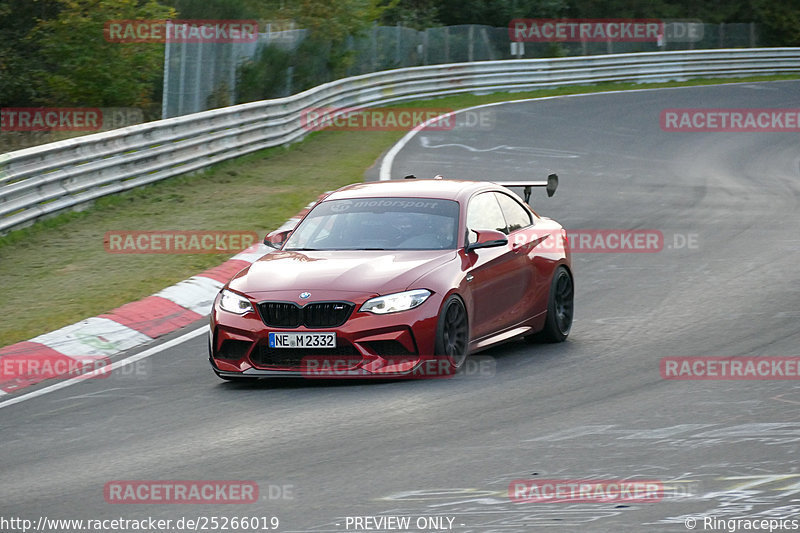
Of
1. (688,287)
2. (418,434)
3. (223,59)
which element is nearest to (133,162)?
(223,59)

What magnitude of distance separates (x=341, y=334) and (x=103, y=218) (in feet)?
32.2

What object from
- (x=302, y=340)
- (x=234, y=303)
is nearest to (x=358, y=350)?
(x=302, y=340)

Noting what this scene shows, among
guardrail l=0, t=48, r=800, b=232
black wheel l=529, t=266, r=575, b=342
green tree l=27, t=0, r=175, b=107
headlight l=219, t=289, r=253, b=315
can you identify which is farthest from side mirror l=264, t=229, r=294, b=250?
green tree l=27, t=0, r=175, b=107

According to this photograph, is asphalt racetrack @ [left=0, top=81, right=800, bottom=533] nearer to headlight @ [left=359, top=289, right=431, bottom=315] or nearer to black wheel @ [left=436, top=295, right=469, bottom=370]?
black wheel @ [left=436, top=295, right=469, bottom=370]

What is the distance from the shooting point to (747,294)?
13.2 metres

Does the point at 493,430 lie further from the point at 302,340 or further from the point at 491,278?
the point at 491,278

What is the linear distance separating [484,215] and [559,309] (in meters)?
1.18

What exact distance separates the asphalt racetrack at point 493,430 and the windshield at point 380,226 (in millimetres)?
1105

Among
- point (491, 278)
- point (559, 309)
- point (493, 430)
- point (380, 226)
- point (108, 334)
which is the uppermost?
point (380, 226)

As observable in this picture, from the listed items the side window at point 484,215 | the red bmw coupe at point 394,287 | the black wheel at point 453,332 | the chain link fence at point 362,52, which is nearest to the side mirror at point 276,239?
the red bmw coupe at point 394,287

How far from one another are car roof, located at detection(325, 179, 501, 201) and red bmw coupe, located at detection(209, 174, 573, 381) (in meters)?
0.02

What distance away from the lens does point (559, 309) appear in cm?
1161

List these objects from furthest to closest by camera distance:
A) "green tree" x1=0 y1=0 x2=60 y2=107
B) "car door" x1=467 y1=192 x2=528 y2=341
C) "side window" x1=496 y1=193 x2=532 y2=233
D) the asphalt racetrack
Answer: "green tree" x1=0 y1=0 x2=60 y2=107 < "side window" x1=496 y1=193 x2=532 y2=233 < "car door" x1=467 y1=192 x2=528 y2=341 < the asphalt racetrack

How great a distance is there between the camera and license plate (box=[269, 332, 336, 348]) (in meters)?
9.40
